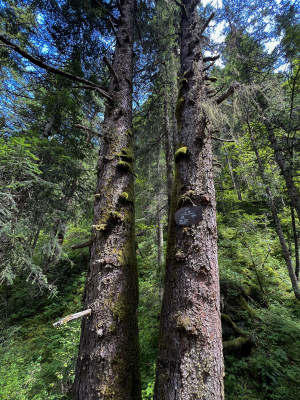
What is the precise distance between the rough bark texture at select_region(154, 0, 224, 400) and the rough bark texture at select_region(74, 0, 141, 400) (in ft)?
1.25

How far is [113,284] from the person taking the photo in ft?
6.25

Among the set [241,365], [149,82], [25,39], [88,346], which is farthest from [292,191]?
[25,39]

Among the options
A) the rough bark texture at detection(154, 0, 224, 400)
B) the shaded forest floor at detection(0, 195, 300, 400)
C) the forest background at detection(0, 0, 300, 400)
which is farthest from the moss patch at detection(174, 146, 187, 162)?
the shaded forest floor at detection(0, 195, 300, 400)

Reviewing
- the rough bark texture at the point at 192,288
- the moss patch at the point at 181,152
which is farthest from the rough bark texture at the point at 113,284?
the moss patch at the point at 181,152

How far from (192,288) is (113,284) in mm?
845

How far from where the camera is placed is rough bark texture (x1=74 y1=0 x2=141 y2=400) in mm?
1589

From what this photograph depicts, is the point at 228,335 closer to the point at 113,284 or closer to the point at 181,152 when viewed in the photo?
the point at 113,284

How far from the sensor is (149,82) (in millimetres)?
5957

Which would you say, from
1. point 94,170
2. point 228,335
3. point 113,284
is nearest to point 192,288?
point 113,284

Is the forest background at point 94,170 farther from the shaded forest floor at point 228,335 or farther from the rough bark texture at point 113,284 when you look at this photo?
the rough bark texture at point 113,284

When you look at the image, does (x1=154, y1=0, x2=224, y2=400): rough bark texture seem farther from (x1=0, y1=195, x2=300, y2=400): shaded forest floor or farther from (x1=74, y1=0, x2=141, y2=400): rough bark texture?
(x1=0, y1=195, x2=300, y2=400): shaded forest floor

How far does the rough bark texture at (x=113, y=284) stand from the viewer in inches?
62.6

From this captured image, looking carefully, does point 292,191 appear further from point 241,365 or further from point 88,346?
point 88,346

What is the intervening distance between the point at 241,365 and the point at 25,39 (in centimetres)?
943
